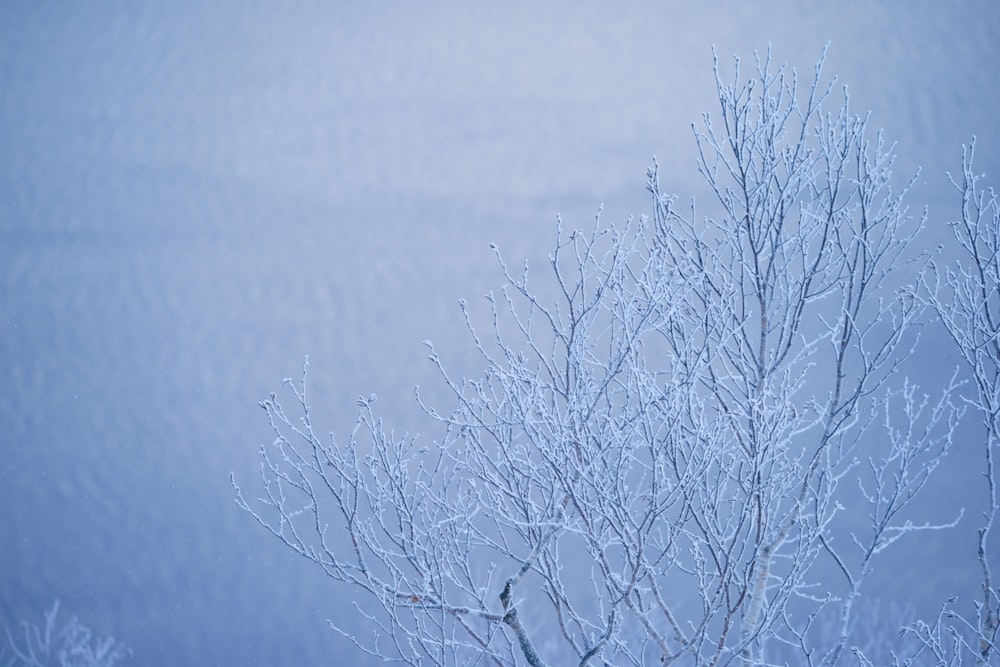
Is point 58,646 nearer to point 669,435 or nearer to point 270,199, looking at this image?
point 270,199

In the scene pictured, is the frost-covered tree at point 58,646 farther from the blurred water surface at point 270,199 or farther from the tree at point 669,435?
the tree at point 669,435

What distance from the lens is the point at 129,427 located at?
7.72m

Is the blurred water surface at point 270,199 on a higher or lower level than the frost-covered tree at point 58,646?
higher

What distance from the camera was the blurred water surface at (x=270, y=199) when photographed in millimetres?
7562

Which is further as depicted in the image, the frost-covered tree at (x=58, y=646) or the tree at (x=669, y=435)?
the frost-covered tree at (x=58, y=646)

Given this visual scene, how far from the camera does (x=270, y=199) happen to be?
25.9ft

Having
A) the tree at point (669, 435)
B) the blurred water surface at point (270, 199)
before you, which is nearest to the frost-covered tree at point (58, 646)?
the blurred water surface at point (270, 199)

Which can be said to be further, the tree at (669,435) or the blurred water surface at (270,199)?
the blurred water surface at (270,199)

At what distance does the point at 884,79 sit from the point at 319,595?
739 centimetres

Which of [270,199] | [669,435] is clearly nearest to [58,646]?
[270,199]

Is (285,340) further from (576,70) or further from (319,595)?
(576,70)

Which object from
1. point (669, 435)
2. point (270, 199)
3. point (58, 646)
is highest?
point (270, 199)

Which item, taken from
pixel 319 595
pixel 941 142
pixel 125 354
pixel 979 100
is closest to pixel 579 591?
pixel 319 595

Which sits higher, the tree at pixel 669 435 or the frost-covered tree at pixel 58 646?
the tree at pixel 669 435
